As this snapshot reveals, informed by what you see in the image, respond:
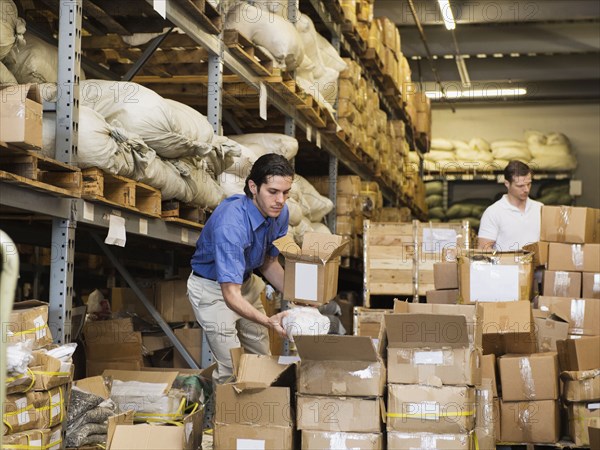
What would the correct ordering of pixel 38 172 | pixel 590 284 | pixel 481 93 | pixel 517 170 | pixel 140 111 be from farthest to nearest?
pixel 481 93 < pixel 517 170 < pixel 590 284 < pixel 140 111 < pixel 38 172

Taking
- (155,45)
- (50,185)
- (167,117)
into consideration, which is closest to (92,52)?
(155,45)

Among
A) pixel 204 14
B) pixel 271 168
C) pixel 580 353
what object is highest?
pixel 204 14

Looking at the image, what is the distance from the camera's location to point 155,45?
588 cm

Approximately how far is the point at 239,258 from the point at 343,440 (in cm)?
123

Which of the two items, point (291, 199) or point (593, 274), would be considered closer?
point (593, 274)

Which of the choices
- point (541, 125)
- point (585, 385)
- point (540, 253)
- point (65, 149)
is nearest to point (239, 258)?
point (65, 149)

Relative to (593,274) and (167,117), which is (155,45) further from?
(593,274)

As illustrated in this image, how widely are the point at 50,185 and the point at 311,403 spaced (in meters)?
1.48

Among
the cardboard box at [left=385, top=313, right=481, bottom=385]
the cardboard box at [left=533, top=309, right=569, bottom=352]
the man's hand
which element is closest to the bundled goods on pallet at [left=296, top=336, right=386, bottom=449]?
the cardboard box at [left=385, top=313, right=481, bottom=385]

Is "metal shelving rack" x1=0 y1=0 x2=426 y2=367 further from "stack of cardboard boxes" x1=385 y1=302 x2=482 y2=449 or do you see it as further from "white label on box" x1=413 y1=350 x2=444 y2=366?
"white label on box" x1=413 y1=350 x2=444 y2=366

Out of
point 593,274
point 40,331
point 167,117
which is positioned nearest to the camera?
point 40,331

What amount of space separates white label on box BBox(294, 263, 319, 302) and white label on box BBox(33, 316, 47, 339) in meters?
1.24

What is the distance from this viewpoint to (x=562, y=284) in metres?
6.41

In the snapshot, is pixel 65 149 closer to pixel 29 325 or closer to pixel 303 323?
pixel 29 325
